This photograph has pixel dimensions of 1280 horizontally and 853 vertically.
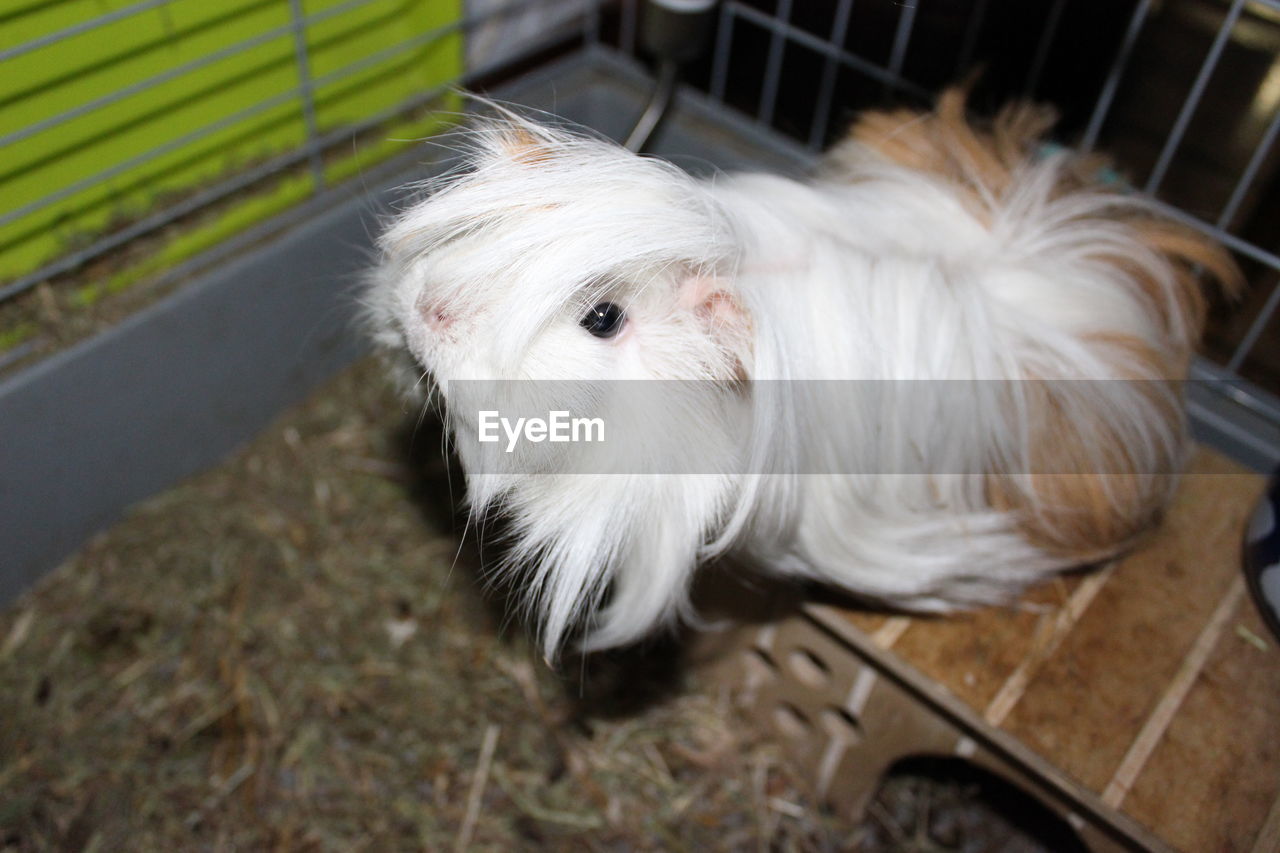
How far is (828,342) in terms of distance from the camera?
0.94m

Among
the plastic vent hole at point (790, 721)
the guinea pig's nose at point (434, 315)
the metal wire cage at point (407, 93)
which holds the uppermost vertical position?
the guinea pig's nose at point (434, 315)

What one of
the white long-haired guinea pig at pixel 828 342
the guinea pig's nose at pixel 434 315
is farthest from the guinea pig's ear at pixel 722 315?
the guinea pig's nose at pixel 434 315

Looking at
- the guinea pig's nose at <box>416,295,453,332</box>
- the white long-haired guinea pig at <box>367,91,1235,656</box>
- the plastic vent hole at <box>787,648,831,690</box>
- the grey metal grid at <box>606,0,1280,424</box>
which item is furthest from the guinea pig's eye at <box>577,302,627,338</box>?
the plastic vent hole at <box>787,648,831,690</box>

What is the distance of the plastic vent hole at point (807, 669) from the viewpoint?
4.01 ft

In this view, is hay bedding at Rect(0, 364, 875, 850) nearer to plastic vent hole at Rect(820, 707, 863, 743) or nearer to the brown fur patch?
plastic vent hole at Rect(820, 707, 863, 743)

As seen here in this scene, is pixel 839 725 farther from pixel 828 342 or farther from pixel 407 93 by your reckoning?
pixel 407 93

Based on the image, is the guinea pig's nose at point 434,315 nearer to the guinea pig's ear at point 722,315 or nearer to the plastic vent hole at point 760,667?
the guinea pig's ear at point 722,315

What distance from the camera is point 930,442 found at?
3.34ft

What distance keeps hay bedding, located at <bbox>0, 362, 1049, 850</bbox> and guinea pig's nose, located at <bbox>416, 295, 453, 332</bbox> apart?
66cm

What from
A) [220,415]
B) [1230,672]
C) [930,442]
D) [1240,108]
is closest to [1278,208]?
[1240,108]

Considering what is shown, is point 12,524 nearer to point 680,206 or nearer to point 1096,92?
point 680,206

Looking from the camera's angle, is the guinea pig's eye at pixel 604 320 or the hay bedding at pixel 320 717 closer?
the guinea pig's eye at pixel 604 320

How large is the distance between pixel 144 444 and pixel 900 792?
115 centimetres

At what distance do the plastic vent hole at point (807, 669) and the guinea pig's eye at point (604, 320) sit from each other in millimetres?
564
